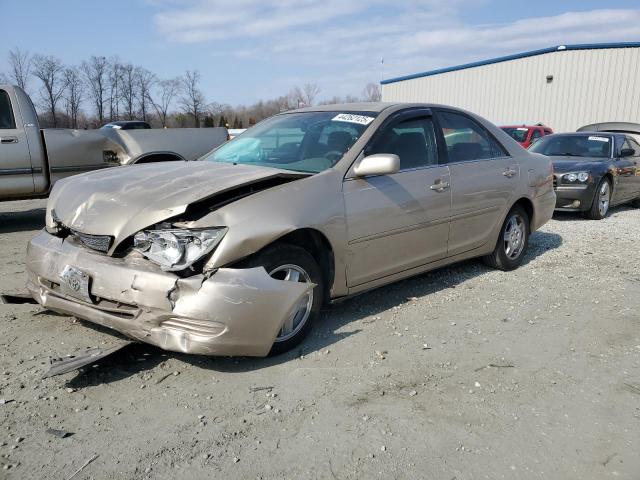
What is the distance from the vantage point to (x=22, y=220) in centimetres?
870

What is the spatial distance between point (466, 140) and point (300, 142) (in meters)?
→ 1.66

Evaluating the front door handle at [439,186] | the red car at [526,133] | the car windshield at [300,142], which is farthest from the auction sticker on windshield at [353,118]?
the red car at [526,133]

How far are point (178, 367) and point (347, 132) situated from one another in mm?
2131

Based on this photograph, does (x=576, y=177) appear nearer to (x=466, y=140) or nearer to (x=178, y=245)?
(x=466, y=140)

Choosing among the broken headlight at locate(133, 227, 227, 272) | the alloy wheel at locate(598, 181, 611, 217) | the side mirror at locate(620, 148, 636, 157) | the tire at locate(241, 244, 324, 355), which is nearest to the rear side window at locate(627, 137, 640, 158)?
the side mirror at locate(620, 148, 636, 157)

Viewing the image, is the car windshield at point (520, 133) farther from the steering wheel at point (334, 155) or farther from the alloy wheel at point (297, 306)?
the alloy wheel at point (297, 306)

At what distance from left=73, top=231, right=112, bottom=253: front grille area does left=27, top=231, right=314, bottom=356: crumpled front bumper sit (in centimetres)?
5

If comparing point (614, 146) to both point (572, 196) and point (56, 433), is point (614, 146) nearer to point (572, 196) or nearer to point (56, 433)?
point (572, 196)

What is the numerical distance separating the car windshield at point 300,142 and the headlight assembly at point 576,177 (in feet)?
19.0

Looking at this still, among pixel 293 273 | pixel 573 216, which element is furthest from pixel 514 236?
pixel 573 216

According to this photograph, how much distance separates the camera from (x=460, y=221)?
4.80 metres

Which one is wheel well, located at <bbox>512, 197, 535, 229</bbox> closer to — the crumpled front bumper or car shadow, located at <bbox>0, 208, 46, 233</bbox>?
the crumpled front bumper

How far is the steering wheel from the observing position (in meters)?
4.00

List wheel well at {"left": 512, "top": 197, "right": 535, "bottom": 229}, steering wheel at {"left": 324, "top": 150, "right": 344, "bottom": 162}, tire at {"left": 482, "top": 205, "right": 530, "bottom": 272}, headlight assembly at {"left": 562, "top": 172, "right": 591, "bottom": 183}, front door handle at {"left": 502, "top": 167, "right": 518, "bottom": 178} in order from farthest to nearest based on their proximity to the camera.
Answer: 1. headlight assembly at {"left": 562, "top": 172, "right": 591, "bottom": 183}
2. wheel well at {"left": 512, "top": 197, "right": 535, "bottom": 229}
3. tire at {"left": 482, "top": 205, "right": 530, "bottom": 272}
4. front door handle at {"left": 502, "top": 167, "right": 518, "bottom": 178}
5. steering wheel at {"left": 324, "top": 150, "right": 344, "bottom": 162}
